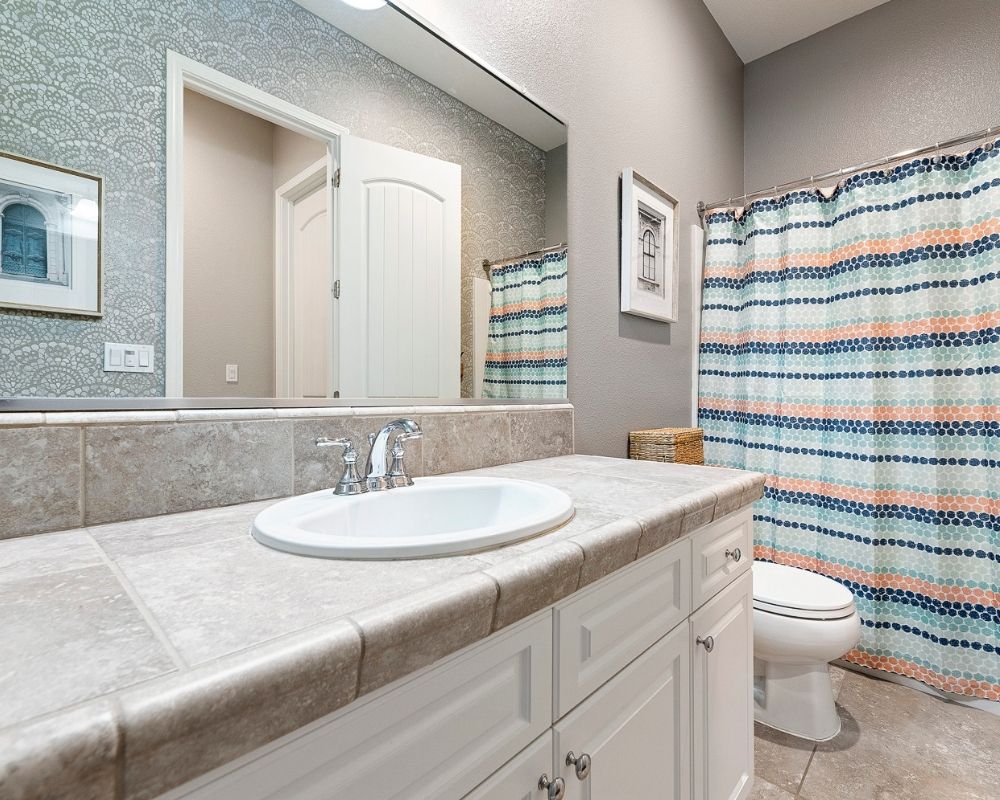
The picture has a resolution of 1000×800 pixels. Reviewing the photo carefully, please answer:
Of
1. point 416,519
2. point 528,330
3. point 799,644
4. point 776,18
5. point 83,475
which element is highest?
point 776,18

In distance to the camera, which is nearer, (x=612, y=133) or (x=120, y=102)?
(x=120, y=102)

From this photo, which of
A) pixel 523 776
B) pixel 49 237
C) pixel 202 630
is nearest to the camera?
pixel 202 630

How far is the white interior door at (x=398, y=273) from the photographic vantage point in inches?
41.3

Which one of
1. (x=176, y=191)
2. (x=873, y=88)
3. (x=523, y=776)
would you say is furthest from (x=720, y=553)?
(x=873, y=88)

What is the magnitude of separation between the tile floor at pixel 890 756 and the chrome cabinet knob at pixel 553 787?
1.07 m

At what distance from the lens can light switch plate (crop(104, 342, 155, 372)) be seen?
750 mm

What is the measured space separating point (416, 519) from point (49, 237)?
0.67m

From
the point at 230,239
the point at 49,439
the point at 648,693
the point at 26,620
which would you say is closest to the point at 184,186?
the point at 230,239

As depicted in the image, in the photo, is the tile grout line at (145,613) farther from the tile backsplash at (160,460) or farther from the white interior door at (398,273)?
the white interior door at (398,273)

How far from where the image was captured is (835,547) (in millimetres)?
1955

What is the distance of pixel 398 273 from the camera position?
3.74 feet

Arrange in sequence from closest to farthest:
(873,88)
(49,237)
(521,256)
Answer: (49,237) → (521,256) → (873,88)

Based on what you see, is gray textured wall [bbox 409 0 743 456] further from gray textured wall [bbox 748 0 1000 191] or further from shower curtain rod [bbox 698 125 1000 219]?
gray textured wall [bbox 748 0 1000 191]

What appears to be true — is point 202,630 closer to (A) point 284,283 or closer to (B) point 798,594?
(A) point 284,283
